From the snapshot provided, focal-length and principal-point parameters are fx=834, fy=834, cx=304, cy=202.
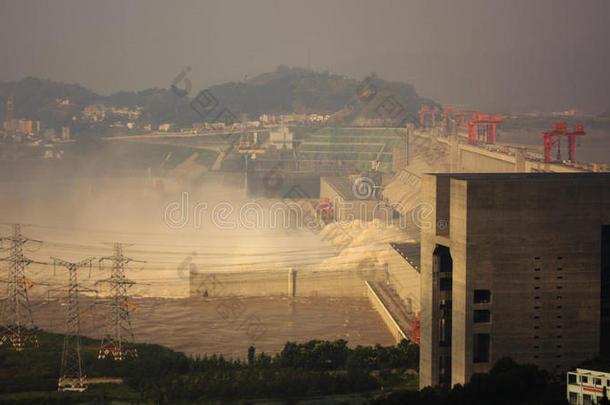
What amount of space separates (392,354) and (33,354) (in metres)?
7.35

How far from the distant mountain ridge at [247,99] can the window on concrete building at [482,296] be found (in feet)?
230

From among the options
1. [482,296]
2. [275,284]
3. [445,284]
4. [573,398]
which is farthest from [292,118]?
[573,398]

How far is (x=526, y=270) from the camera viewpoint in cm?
1284

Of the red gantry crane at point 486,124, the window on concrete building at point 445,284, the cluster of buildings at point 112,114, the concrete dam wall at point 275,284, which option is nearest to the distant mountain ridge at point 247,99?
the cluster of buildings at point 112,114

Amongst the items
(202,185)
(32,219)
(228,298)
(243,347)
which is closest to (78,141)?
(202,185)

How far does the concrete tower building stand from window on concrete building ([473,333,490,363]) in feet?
0.05

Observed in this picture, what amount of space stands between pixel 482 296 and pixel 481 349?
2.70 ft

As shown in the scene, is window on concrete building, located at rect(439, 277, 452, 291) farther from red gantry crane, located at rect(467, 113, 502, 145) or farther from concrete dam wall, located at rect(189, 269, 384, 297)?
red gantry crane, located at rect(467, 113, 502, 145)

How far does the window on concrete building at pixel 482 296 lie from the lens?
12.8 metres

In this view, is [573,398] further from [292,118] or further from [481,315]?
[292,118]

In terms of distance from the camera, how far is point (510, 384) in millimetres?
11617

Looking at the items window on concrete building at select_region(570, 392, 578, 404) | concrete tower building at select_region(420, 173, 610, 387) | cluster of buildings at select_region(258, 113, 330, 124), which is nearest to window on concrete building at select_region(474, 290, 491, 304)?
concrete tower building at select_region(420, 173, 610, 387)

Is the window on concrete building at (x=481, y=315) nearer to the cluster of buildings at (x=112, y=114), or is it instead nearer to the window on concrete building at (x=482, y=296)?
the window on concrete building at (x=482, y=296)

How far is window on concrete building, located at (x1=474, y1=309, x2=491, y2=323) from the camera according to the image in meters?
12.8
